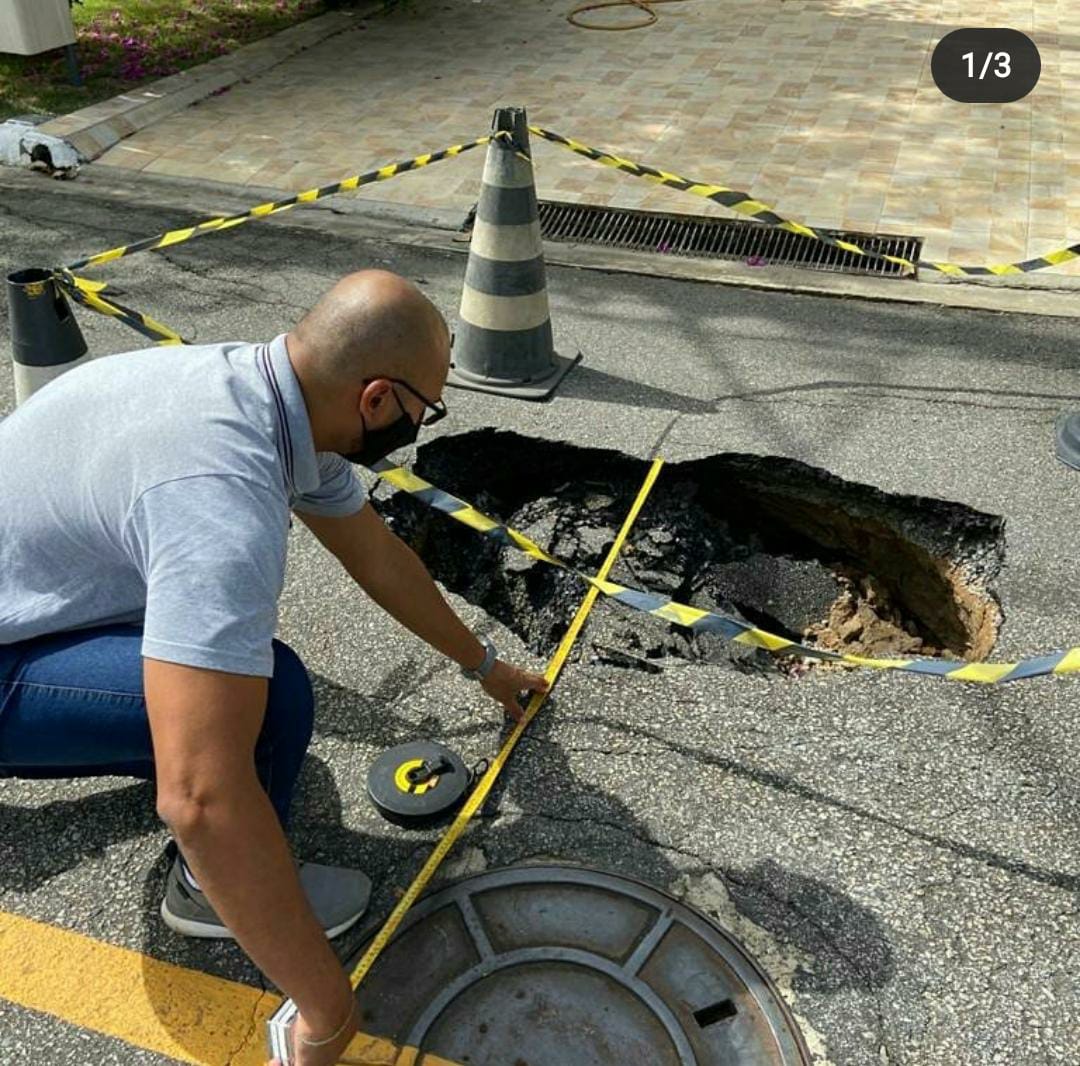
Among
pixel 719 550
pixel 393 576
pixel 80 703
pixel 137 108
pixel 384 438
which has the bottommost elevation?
pixel 719 550

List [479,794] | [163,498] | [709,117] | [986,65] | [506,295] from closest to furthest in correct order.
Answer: [163,498] < [479,794] < [506,295] < [709,117] < [986,65]

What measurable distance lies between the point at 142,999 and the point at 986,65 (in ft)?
34.5

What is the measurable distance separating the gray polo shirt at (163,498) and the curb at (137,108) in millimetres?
6676

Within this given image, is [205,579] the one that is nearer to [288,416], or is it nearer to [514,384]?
[288,416]

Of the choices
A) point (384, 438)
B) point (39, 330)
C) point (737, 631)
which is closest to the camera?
point (384, 438)

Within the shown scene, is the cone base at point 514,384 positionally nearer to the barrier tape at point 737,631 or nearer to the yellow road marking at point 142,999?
the barrier tape at point 737,631

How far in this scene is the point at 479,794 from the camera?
8.50 ft

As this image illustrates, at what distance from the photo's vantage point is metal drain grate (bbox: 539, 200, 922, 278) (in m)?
6.05

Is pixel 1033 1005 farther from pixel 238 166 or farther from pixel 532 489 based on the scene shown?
pixel 238 166

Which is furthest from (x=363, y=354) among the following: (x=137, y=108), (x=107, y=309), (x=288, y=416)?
(x=137, y=108)

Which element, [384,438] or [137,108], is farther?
[137,108]

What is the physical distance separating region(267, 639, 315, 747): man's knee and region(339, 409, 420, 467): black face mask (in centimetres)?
43

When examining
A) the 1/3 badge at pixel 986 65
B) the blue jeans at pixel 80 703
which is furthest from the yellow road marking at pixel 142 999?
the 1/3 badge at pixel 986 65

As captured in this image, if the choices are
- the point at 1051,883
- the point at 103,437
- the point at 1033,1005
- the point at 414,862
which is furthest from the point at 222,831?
the point at 1051,883
